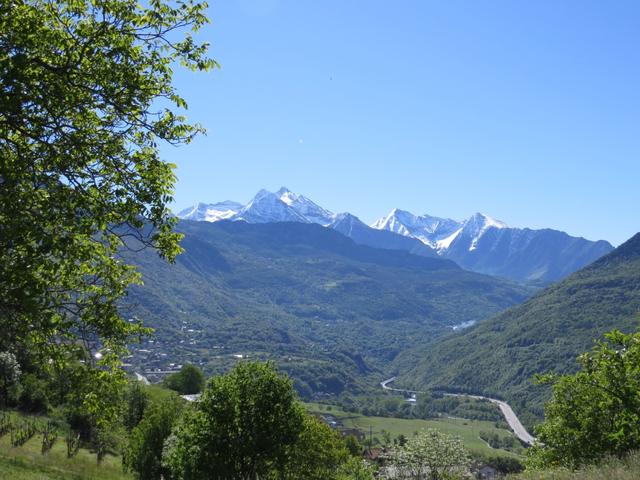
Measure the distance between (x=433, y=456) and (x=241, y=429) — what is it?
4375 cm

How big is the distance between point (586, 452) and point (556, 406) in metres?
4.07

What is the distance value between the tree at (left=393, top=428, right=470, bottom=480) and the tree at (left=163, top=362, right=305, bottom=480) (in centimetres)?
3893

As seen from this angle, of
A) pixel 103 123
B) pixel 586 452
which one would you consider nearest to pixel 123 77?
pixel 103 123

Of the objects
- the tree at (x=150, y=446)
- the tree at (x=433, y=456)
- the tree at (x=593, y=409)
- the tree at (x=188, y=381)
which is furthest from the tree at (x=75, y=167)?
the tree at (x=188, y=381)

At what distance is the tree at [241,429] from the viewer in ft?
104

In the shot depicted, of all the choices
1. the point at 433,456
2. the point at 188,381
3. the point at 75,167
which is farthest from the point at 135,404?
the point at 75,167

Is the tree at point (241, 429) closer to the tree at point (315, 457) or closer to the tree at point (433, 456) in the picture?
Result: the tree at point (315, 457)

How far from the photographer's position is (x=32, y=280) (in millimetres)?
10500

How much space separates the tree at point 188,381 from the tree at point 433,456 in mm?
55547

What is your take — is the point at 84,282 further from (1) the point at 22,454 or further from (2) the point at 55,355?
(1) the point at 22,454

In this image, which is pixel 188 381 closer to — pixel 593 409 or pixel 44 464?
pixel 44 464

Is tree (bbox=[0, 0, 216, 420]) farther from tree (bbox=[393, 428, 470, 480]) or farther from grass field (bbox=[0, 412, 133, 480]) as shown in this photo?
tree (bbox=[393, 428, 470, 480])

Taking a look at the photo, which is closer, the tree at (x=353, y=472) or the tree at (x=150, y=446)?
the tree at (x=150, y=446)

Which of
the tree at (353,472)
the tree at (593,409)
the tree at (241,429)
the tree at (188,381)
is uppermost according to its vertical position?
the tree at (593,409)
